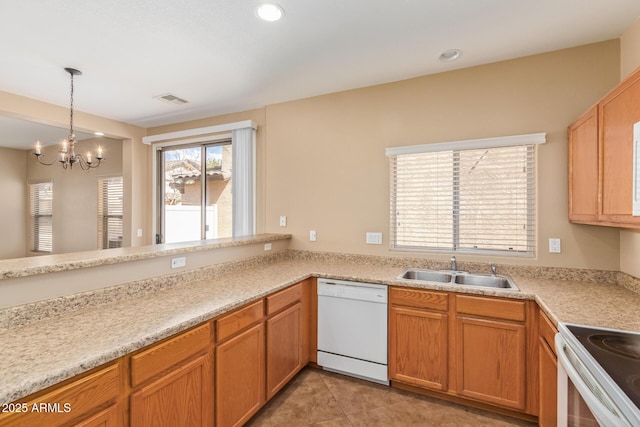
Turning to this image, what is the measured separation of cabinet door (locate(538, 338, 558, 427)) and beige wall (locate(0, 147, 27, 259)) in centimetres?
881

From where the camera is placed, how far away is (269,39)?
2.21 metres

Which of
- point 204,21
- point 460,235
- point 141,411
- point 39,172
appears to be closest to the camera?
point 141,411

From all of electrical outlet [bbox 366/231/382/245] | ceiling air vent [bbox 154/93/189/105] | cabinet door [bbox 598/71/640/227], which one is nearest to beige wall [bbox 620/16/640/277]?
cabinet door [bbox 598/71/640/227]

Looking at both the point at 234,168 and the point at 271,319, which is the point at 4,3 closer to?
the point at 234,168

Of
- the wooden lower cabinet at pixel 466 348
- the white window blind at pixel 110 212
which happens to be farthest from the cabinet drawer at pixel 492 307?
the white window blind at pixel 110 212

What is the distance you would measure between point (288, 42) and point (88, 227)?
5194 mm

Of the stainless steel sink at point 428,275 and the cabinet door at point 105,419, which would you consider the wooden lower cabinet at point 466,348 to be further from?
the cabinet door at point 105,419

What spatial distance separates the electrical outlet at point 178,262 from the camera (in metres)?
2.10

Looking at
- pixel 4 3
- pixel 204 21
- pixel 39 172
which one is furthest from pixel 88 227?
pixel 204 21

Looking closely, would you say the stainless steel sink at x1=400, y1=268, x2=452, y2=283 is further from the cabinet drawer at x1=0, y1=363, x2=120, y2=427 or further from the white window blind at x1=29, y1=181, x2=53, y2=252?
the white window blind at x1=29, y1=181, x2=53, y2=252

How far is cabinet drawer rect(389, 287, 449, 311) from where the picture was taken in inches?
86.9

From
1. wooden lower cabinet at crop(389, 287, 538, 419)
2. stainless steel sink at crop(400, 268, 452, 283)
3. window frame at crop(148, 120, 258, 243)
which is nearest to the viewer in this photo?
wooden lower cabinet at crop(389, 287, 538, 419)

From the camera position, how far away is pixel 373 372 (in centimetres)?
245

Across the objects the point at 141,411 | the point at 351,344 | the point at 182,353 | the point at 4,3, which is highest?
the point at 4,3
